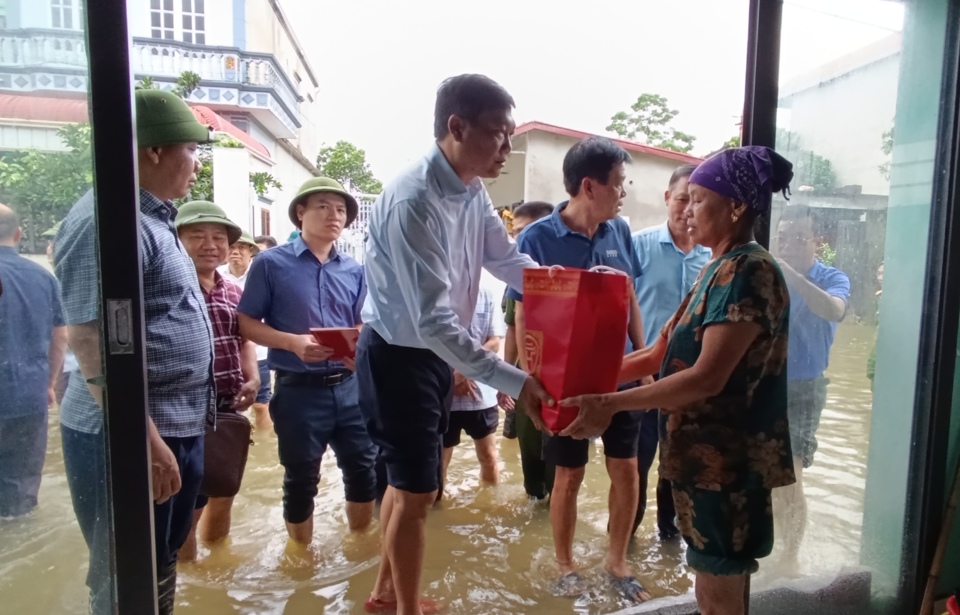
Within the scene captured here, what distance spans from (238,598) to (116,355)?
1576 mm

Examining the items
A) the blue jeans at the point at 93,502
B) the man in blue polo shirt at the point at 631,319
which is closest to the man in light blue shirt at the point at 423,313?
the man in blue polo shirt at the point at 631,319

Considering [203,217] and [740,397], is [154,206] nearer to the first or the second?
[203,217]

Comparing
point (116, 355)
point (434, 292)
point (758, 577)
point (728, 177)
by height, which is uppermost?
point (728, 177)

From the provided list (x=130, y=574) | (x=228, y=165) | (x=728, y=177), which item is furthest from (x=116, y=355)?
(x=228, y=165)

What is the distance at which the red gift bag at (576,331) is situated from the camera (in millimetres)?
1794

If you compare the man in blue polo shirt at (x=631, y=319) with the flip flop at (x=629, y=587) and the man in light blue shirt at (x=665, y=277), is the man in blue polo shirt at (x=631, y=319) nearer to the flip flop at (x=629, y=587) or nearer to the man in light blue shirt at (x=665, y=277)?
the flip flop at (x=629, y=587)

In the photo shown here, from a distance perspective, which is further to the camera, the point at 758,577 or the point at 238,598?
the point at 238,598

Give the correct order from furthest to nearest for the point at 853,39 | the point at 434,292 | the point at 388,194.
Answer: the point at 853,39 → the point at 388,194 → the point at 434,292

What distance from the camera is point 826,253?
2.30m

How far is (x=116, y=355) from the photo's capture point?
1.59 meters

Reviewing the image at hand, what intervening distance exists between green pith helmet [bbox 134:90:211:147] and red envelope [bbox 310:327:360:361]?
2.94 ft

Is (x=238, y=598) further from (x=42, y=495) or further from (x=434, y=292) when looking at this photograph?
(x=434, y=292)

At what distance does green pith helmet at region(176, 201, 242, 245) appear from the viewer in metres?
2.97

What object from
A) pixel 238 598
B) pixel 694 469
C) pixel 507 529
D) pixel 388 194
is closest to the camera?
pixel 694 469
